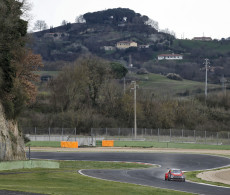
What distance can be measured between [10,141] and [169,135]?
45768 mm

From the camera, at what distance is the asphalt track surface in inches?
1407

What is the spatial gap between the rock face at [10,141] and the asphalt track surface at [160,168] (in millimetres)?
8031

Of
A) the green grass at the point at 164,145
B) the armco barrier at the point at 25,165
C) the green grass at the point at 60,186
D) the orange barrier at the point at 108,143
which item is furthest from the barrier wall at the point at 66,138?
the green grass at the point at 60,186

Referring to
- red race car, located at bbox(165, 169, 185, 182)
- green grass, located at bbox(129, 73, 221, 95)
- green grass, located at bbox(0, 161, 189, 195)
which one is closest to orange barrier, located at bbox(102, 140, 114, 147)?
red race car, located at bbox(165, 169, 185, 182)

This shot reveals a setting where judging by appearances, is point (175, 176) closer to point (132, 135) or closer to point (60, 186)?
point (60, 186)

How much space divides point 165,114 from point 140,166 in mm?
65814

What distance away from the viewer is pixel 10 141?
49.9 meters

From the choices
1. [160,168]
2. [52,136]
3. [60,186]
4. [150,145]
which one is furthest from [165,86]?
[60,186]

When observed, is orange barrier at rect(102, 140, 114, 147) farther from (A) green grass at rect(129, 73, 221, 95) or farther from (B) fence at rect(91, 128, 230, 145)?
(A) green grass at rect(129, 73, 221, 95)

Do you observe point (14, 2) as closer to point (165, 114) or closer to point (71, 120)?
point (71, 120)

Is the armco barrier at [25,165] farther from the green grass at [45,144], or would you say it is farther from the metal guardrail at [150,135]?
the metal guardrail at [150,135]

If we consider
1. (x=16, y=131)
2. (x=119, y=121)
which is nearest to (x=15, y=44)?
(x=16, y=131)

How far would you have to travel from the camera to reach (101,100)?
129m

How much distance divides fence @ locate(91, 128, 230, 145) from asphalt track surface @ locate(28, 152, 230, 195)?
1711 cm
